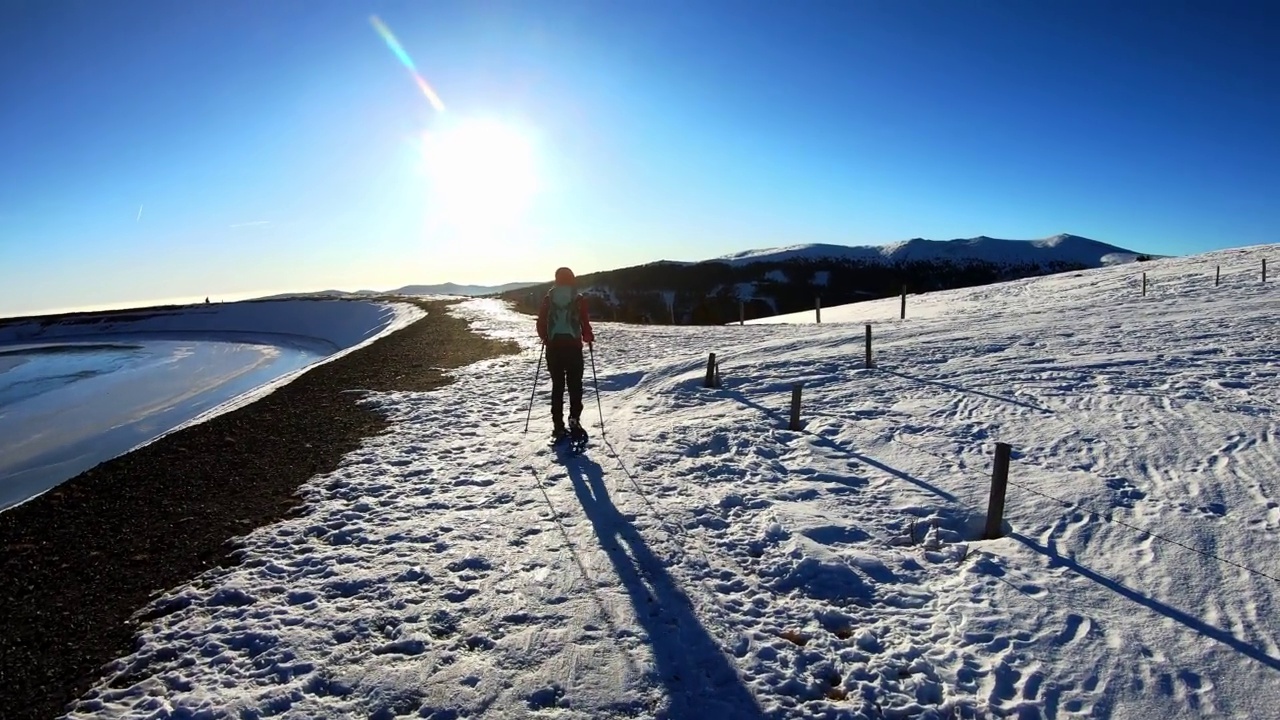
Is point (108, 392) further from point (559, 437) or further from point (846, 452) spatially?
point (846, 452)

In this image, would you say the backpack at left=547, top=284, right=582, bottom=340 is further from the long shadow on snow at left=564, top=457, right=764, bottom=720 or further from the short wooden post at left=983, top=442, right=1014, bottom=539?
the short wooden post at left=983, top=442, right=1014, bottom=539

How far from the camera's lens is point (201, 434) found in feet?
36.2

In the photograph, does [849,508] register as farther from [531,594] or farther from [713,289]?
[713,289]

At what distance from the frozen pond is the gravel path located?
3992mm

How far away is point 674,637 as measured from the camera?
4707 mm

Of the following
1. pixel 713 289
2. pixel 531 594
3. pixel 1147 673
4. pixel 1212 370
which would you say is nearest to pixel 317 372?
pixel 531 594

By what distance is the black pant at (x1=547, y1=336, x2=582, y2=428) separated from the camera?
9.34 m

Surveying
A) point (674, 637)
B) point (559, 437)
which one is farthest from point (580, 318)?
point (674, 637)

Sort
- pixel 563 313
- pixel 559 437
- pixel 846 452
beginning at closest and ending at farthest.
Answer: pixel 846 452 < pixel 563 313 < pixel 559 437

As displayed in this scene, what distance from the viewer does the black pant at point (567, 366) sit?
9344 mm

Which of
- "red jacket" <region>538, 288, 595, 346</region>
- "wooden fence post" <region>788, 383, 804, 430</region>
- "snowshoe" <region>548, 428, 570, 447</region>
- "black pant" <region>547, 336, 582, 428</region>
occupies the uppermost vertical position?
"red jacket" <region>538, 288, 595, 346</region>

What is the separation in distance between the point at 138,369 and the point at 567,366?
3516 cm

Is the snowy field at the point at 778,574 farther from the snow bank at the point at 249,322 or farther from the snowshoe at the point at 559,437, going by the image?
the snow bank at the point at 249,322

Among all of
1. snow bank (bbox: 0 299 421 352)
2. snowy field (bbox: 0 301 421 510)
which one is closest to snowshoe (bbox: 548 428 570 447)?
snowy field (bbox: 0 301 421 510)
